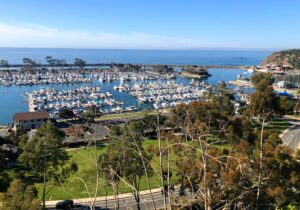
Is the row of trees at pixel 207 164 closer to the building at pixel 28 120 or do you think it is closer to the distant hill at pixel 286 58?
the building at pixel 28 120

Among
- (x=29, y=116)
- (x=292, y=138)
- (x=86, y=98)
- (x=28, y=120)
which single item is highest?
(x=29, y=116)

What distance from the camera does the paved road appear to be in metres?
23.2

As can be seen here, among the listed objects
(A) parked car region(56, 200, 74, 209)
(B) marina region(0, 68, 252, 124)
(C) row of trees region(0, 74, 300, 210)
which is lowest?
(B) marina region(0, 68, 252, 124)

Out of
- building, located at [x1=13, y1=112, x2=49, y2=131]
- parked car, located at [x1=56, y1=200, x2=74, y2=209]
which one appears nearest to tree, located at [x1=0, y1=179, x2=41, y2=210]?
parked car, located at [x1=56, y1=200, x2=74, y2=209]

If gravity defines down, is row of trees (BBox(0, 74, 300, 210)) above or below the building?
above

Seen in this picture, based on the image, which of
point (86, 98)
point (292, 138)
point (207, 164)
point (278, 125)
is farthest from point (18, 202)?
point (86, 98)

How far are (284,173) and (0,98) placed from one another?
5019 cm

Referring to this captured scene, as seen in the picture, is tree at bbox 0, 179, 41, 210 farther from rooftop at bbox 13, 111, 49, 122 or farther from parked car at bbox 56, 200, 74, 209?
rooftop at bbox 13, 111, 49, 122

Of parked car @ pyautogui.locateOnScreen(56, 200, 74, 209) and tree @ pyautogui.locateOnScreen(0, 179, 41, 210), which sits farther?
parked car @ pyautogui.locateOnScreen(56, 200, 74, 209)

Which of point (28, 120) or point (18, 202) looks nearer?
point (18, 202)

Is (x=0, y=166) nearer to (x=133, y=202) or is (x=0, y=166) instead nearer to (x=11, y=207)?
(x=133, y=202)

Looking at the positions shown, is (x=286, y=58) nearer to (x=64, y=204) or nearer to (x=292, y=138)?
(x=292, y=138)

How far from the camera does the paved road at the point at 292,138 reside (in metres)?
23.2

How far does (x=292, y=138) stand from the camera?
1005 inches
